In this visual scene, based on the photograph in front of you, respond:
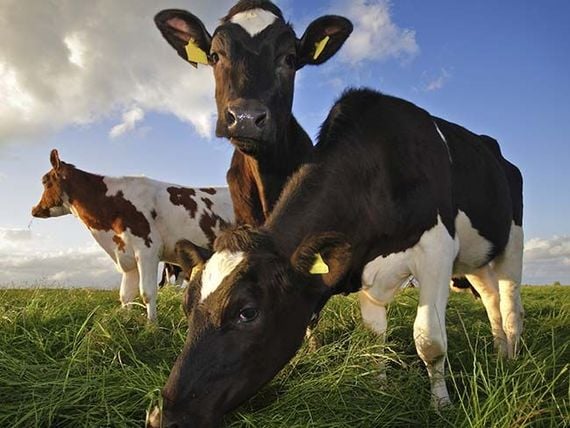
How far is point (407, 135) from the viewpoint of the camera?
204 inches

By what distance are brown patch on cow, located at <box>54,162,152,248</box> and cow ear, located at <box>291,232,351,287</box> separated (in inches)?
310

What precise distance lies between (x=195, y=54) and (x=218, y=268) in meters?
3.45

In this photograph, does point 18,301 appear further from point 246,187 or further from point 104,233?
point 246,187

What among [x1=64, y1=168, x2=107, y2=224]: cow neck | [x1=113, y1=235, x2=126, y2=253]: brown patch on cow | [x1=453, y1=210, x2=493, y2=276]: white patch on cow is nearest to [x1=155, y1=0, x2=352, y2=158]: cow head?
[x1=453, y1=210, x2=493, y2=276]: white patch on cow

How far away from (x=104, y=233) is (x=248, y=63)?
6.93m

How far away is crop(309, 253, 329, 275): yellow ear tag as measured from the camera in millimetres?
3820

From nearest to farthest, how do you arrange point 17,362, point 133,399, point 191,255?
point 191,255, point 133,399, point 17,362

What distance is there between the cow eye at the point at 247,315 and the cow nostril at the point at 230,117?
176 centimetres

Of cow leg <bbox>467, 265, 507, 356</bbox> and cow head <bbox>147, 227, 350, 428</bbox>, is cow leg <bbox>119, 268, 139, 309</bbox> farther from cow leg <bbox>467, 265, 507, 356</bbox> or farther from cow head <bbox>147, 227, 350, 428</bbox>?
cow head <bbox>147, 227, 350, 428</bbox>

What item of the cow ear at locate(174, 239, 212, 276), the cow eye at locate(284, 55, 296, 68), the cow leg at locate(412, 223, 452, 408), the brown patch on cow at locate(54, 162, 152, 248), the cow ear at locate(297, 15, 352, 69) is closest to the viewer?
the cow ear at locate(174, 239, 212, 276)

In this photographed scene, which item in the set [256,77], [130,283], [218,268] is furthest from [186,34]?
[130,283]

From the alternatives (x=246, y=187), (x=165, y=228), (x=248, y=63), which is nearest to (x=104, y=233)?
(x=165, y=228)

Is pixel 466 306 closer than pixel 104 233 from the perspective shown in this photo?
Yes

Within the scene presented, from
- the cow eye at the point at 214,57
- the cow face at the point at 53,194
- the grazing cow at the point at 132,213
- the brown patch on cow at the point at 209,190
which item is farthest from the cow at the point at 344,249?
Answer: the cow face at the point at 53,194
